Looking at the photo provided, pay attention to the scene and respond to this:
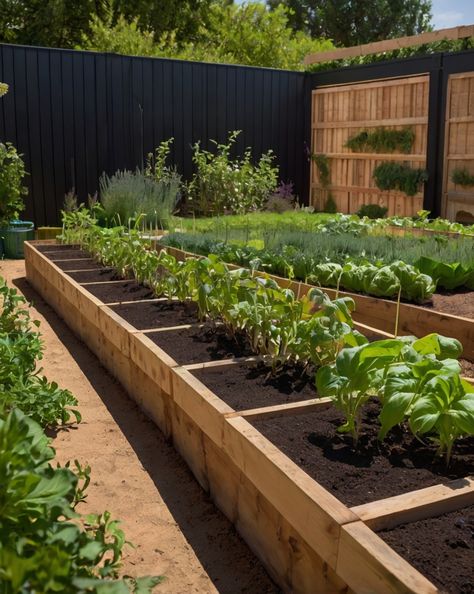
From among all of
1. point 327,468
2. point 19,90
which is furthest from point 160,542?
point 19,90

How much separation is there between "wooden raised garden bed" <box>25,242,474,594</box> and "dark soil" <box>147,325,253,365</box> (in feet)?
0.16

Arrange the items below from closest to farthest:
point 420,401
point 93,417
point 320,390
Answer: point 420,401
point 320,390
point 93,417

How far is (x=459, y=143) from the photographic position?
370 inches

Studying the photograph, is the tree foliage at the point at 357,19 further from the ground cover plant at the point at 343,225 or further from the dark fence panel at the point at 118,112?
the ground cover plant at the point at 343,225

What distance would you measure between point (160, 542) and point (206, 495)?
33 cm

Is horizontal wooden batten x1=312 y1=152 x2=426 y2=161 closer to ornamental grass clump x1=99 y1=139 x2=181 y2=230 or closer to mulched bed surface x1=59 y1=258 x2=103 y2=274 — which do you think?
ornamental grass clump x1=99 y1=139 x2=181 y2=230

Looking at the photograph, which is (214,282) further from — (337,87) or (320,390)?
(337,87)

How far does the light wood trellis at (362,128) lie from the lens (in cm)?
1006

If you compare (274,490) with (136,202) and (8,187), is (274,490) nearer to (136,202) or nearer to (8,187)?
(136,202)

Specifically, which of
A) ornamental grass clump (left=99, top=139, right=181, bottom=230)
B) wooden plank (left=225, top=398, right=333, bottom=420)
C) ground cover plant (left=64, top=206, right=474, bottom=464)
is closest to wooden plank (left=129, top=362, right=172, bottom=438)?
ground cover plant (left=64, top=206, right=474, bottom=464)

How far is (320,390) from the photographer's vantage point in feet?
7.36

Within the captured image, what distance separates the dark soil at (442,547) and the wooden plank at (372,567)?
94 mm

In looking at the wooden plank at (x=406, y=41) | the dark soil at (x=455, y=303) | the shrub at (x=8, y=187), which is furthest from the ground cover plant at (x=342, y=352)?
the wooden plank at (x=406, y=41)

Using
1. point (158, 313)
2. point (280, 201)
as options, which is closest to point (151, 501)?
point (158, 313)
